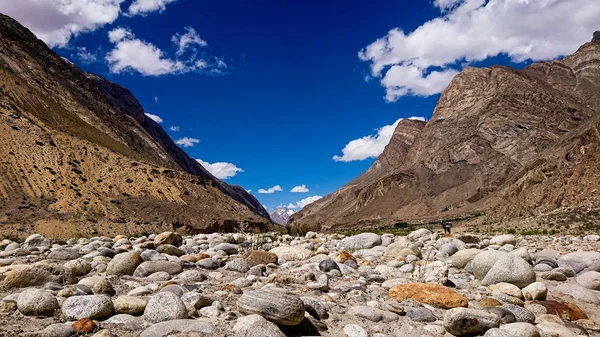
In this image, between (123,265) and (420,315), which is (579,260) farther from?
(123,265)

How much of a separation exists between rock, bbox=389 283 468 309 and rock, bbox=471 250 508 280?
2.32m

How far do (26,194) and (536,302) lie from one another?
4238 cm

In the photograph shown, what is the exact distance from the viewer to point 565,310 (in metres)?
6.90

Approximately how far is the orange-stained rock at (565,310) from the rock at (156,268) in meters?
6.78

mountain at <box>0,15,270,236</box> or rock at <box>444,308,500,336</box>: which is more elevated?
mountain at <box>0,15,270,236</box>

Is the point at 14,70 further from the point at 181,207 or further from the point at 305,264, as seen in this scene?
the point at 305,264

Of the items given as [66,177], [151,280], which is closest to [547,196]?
[151,280]

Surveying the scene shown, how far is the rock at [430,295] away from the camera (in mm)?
6570

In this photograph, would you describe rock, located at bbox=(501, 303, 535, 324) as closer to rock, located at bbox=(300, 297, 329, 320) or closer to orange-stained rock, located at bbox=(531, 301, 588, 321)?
orange-stained rock, located at bbox=(531, 301, 588, 321)

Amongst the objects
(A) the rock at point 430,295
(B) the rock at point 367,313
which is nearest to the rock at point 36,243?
(B) the rock at point 367,313

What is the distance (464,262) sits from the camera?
32.7 ft

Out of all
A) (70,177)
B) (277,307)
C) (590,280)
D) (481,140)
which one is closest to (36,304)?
(277,307)

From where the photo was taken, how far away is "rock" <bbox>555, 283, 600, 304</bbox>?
779 cm

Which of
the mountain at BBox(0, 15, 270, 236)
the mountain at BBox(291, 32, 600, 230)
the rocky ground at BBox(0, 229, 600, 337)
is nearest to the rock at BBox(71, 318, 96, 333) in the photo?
the rocky ground at BBox(0, 229, 600, 337)
